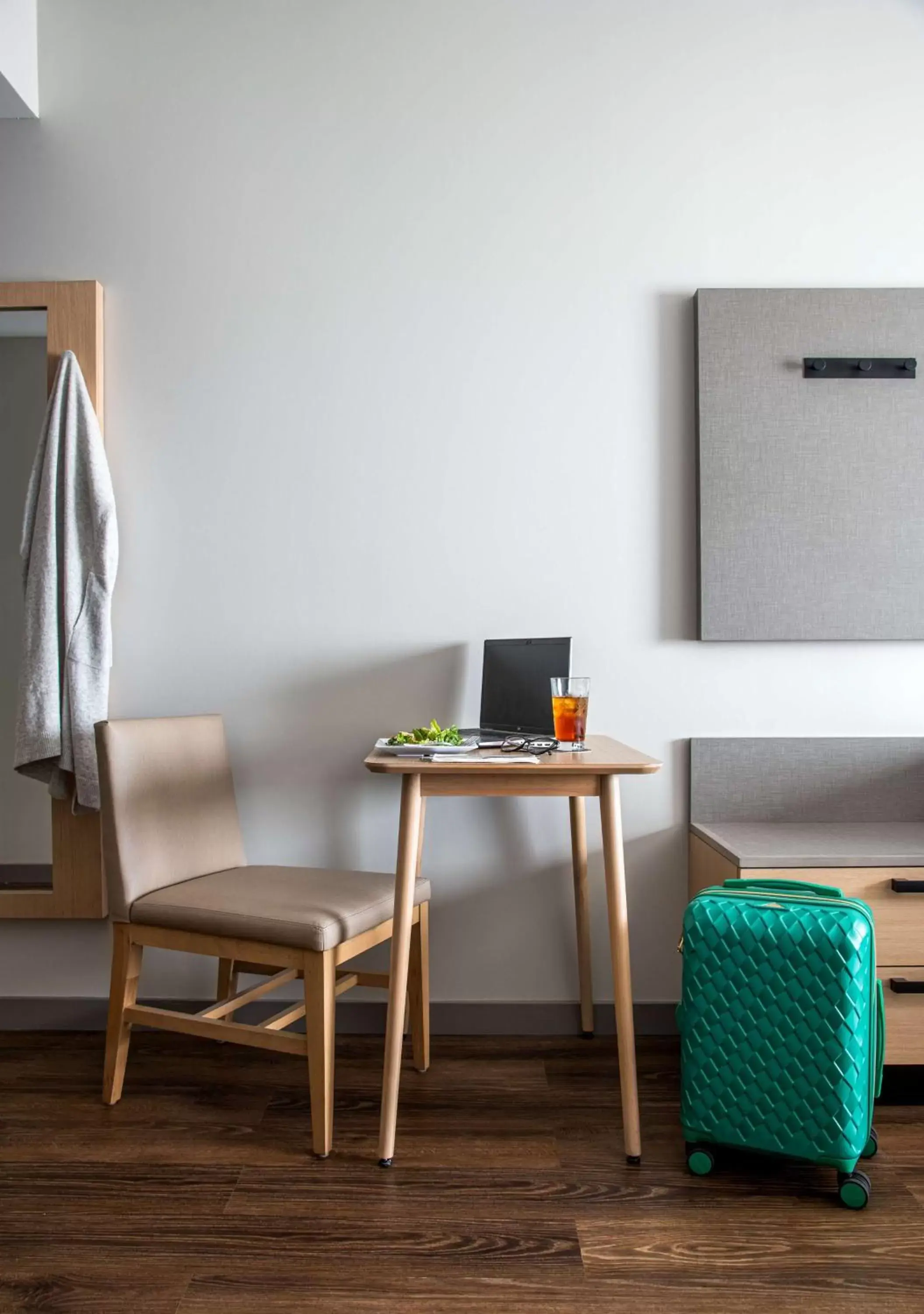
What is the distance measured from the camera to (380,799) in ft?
8.23

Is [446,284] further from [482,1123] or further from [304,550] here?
[482,1123]

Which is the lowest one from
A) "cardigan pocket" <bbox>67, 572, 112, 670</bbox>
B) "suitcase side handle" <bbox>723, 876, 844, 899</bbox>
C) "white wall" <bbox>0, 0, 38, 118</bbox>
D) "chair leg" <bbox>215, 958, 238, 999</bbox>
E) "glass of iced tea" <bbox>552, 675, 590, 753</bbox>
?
"chair leg" <bbox>215, 958, 238, 999</bbox>

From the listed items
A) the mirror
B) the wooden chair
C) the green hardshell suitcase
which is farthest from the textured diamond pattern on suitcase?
the mirror

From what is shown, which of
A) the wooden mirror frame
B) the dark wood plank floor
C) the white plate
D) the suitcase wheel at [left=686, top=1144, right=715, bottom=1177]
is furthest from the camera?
the wooden mirror frame

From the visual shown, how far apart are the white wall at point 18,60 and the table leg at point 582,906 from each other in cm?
218

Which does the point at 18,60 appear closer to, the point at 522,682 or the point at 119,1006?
the point at 522,682

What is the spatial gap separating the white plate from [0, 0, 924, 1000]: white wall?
1.46 ft

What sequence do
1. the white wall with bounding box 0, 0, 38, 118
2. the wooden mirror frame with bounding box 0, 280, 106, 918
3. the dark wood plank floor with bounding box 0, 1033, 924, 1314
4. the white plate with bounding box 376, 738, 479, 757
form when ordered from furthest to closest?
the wooden mirror frame with bounding box 0, 280, 106, 918 < the white wall with bounding box 0, 0, 38, 118 < the white plate with bounding box 376, 738, 479, 757 < the dark wood plank floor with bounding box 0, 1033, 924, 1314

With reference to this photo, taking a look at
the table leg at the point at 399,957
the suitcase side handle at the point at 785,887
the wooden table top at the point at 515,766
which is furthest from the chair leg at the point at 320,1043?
the suitcase side handle at the point at 785,887

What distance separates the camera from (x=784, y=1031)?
175 centimetres

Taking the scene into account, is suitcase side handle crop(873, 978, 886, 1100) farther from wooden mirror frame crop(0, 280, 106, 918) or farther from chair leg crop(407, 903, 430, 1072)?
wooden mirror frame crop(0, 280, 106, 918)

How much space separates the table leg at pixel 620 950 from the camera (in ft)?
6.05

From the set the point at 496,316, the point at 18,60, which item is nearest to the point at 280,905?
the point at 496,316

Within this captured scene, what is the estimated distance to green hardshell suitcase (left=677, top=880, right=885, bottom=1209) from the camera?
172cm
